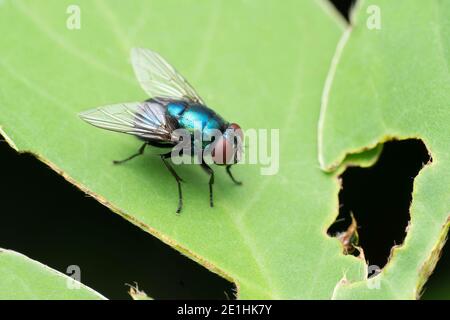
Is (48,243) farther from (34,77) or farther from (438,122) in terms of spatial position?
(438,122)

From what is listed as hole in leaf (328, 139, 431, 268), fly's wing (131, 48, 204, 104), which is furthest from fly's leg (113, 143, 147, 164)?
hole in leaf (328, 139, 431, 268)

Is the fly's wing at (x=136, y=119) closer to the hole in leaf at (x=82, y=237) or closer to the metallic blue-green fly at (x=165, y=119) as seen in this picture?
the metallic blue-green fly at (x=165, y=119)


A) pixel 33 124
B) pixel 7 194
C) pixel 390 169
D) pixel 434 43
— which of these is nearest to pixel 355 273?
pixel 390 169

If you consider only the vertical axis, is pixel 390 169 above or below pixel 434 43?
below

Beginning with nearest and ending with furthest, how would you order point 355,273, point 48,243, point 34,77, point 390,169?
point 355,273, point 34,77, point 390,169, point 48,243

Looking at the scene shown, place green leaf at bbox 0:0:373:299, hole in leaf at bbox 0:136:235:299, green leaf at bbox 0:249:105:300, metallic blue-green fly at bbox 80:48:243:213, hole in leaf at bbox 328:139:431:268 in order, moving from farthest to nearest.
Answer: hole in leaf at bbox 0:136:235:299 → metallic blue-green fly at bbox 80:48:243:213 → hole in leaf at bbox 328:139:431:268 → green leaf at bbox 0:0:373:299 → green leaf at bbox 0:249:105:300

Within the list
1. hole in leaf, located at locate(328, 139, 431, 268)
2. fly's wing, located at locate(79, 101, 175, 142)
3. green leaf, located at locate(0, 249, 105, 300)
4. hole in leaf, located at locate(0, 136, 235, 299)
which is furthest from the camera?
hole in leaf, located at locate(0, 136, 235, 299)

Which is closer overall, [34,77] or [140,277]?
[34,77]

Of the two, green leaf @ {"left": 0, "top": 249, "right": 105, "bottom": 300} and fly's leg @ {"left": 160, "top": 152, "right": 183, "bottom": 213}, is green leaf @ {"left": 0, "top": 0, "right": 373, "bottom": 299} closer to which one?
fly's leg @ {"left": 160, "top": 152, "right": 183, "bottom": 213}

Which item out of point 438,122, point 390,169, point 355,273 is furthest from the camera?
point 390,169
